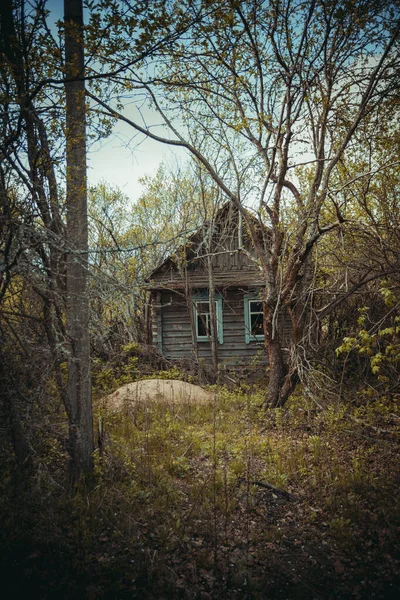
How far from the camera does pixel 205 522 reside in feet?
13.6

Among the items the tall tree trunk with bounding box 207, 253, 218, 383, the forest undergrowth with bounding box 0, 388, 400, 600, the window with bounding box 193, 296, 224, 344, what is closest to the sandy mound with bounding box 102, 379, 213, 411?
the forest undergrowth with bounding box 0, 388, 400, 600

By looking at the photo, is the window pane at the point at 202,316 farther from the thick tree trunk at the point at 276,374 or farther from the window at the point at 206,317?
the thick tree trunk at the point at 276,374

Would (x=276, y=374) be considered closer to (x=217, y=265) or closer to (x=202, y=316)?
(x=202, y=316)

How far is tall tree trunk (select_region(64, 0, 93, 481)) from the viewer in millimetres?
4539

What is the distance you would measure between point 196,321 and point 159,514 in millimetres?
10396

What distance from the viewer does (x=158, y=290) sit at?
14680mm

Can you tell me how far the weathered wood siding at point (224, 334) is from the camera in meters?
14.5

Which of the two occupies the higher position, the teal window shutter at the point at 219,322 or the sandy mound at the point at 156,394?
the teal window shutter at the point at 219,322

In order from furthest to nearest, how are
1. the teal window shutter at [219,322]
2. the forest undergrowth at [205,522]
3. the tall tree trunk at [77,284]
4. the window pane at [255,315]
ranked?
the window pane at [255,315] → the teal window shutter at [219,322] → the tall tree trunk at [77,284] → the forest undergrowth at [205,522]

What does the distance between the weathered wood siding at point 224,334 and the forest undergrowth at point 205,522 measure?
8.26m

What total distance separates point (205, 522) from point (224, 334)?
35.0 ft

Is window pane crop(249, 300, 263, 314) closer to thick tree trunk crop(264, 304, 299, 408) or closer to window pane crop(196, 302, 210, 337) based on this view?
window pane crop(196, 302, 210, 337)

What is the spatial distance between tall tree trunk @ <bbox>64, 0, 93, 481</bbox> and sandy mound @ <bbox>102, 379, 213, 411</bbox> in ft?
10.4

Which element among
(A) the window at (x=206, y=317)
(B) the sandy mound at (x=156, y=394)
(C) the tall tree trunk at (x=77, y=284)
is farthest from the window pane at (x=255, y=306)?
(C) the tall tree trunk at (x=77, y=284)
